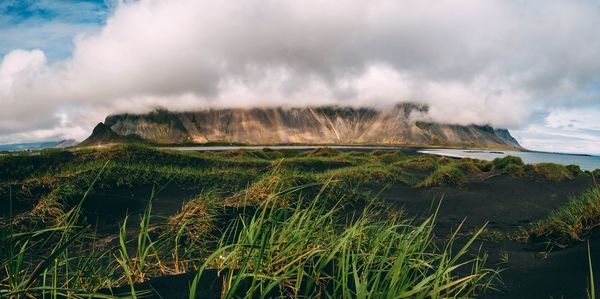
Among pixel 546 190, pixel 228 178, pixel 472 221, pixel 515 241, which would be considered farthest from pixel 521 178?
pixel 228 178

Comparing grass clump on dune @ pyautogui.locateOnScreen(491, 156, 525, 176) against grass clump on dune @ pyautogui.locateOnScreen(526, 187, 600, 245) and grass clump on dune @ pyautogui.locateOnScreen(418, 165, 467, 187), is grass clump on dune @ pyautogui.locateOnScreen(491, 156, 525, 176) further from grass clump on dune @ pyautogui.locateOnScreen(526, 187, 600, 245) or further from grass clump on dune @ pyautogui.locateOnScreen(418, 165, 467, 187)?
grass clump on dune @ pyautogui.locateOnScreen(526, 187, 600, 245)

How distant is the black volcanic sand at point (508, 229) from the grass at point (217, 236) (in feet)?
0.90

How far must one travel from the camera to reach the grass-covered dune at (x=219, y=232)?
101 inches

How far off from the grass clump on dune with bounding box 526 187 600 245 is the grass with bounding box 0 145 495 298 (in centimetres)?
171

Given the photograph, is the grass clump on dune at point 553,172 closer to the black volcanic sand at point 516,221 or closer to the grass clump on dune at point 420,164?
the black volcanic sand at point 516,221

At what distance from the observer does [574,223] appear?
6484 mm

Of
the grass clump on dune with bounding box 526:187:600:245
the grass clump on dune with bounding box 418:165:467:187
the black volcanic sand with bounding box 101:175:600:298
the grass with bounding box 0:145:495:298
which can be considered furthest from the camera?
the grass clump on dune with bounding box 418:165:467:187

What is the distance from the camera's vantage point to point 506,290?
4.67 meters

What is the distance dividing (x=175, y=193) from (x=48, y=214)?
12.8 ft

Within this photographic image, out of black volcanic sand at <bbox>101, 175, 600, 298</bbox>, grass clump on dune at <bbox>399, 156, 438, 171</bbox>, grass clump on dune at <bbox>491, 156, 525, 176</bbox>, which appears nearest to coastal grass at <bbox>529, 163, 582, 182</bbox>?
black volcanic sand at <bbox>101, 175, 600, 298</bbox>

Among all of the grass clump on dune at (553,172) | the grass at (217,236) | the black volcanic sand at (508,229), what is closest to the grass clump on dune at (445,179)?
the black volcanic sand at (508,229)

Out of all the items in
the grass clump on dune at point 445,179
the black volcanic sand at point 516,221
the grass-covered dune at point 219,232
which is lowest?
the black volcanic sand at point 516,221

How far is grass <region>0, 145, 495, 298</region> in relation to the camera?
2533 millimetres

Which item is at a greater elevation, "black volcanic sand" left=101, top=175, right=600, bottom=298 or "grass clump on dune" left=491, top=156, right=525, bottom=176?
"grass clump on dune" left=491, top=156, right=525, bottom=176
